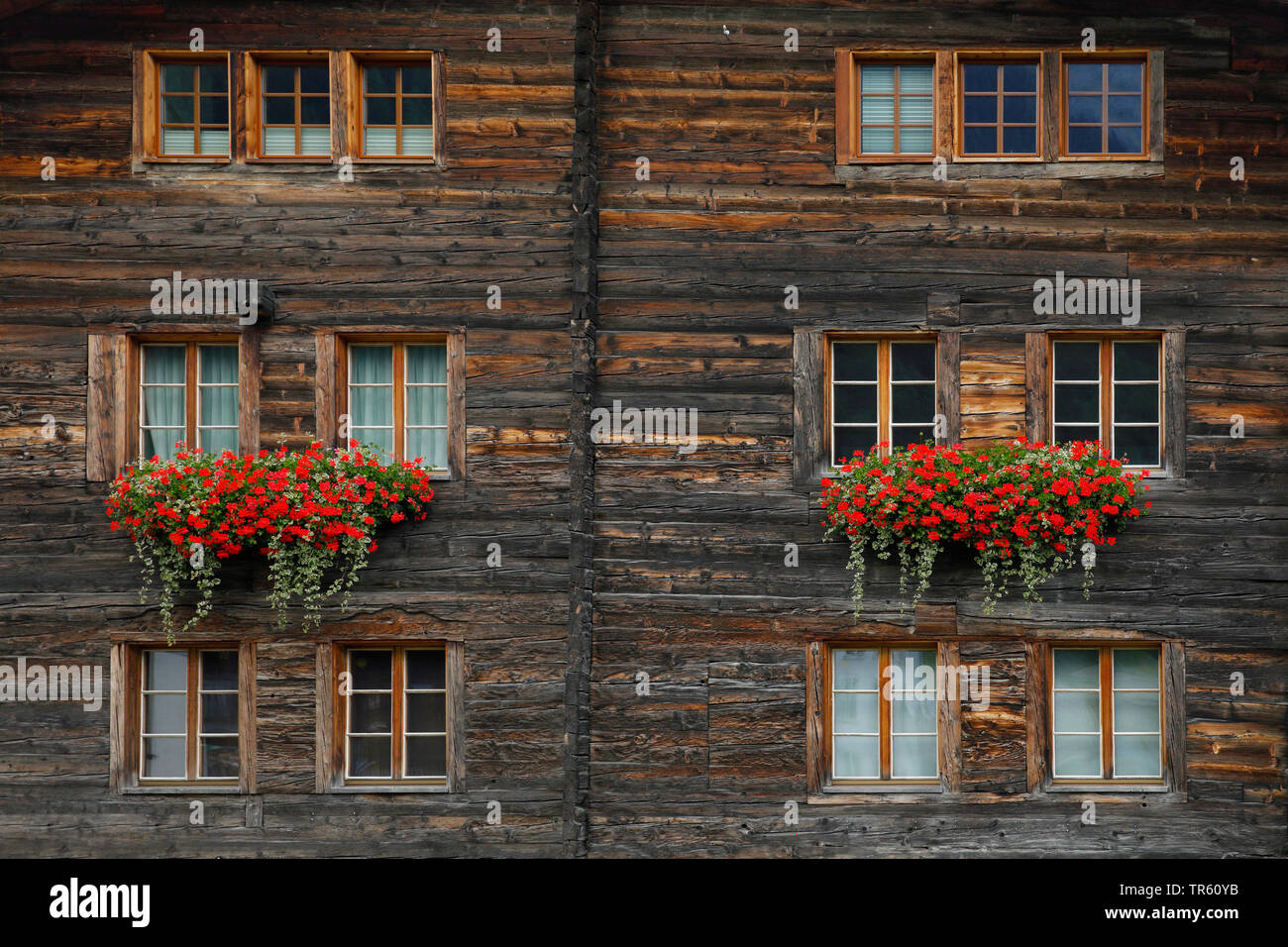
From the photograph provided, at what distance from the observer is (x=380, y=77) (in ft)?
35.0

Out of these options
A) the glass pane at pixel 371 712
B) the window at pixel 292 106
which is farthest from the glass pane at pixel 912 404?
the window at pixel 292 106

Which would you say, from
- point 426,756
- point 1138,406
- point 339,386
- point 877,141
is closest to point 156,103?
point 339,386

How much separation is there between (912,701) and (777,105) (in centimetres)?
556

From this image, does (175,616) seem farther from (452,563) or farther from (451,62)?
(451,62)

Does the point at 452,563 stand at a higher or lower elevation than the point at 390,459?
lower

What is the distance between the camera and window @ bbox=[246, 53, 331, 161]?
10648 mm

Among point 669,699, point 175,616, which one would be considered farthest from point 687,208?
point 175,616

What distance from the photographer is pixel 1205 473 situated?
10266 millimetres

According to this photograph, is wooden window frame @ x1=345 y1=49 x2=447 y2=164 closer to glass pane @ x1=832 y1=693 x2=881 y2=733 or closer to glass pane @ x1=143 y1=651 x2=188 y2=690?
glass pane @ x1=143 y1=651 x2=188 y2=690

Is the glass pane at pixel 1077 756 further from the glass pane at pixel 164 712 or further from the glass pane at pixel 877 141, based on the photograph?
the glass pane at pixel 164 712

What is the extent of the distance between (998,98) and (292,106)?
21.5 ft

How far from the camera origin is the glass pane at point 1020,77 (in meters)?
10.6

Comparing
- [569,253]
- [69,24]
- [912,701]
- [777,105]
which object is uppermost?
[69,24]

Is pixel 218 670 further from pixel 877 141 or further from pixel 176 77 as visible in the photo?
pixel 877 141
